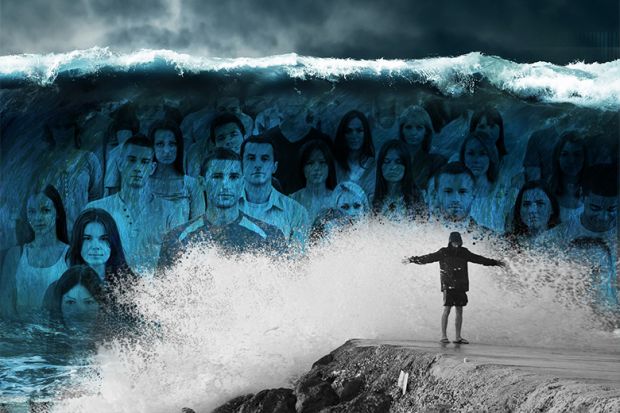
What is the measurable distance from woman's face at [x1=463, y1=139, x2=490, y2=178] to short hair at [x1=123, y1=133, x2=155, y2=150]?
25.6ft

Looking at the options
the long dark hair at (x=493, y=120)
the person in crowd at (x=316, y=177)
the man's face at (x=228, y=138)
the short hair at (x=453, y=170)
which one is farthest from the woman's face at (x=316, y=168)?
the long dark hair at (x=493, y=120)

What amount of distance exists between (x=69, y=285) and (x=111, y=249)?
49.4 inches

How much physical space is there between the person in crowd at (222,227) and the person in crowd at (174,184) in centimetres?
23

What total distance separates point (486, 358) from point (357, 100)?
735 inches

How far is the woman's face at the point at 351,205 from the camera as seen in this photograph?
24062 mm

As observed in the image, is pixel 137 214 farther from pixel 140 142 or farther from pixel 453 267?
pixel 453 267

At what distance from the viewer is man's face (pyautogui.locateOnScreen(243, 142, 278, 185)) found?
2425 cm

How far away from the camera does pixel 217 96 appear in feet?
87.0

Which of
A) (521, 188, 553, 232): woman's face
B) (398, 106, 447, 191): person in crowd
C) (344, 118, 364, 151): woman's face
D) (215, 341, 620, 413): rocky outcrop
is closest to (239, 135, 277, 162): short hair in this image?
(344, 118, 364, 151): woman's face

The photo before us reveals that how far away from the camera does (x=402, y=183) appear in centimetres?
2491

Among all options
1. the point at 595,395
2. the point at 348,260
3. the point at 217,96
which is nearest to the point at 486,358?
the point at 595,395

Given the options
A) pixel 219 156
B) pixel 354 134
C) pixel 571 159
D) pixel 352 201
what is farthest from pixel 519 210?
pixel 219 156

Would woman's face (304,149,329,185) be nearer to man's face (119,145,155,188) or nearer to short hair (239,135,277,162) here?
short hair (239,135,277,162)

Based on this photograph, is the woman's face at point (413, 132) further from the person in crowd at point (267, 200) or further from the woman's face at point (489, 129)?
the person in crowd at point (267, 200)
